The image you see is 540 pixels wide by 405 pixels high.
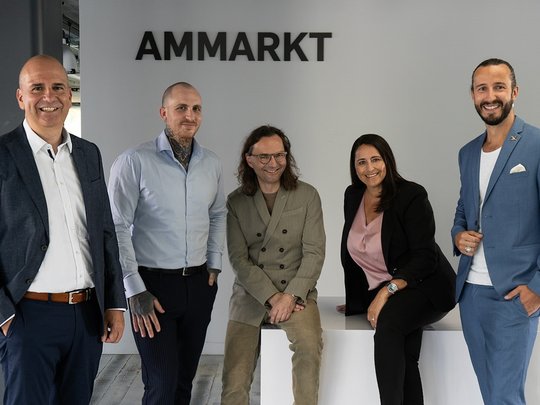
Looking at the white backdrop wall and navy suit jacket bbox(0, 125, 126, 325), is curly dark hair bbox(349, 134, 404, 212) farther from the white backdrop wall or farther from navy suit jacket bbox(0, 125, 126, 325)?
the white backdrop wall

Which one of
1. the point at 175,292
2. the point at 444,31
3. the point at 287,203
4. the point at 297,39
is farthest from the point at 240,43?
the point at 175,292

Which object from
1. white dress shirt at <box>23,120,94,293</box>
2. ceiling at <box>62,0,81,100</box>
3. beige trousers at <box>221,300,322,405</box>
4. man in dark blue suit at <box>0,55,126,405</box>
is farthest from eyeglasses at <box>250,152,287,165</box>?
ceiling at <box>62,0,81,100</box>

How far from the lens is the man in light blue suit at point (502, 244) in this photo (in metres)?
2.97

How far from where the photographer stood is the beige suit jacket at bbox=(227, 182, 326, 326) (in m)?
3.64

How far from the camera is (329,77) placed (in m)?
5.88

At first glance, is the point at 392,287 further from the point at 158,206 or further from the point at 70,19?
the point at 70,19

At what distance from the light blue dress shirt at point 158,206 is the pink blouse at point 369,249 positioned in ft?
2.77

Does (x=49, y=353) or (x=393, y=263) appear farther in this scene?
(x=393, y=263)

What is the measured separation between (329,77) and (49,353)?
3.85m

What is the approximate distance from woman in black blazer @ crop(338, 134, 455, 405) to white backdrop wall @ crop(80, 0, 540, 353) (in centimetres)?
214

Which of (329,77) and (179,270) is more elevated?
(329,77)

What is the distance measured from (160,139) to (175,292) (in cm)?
76

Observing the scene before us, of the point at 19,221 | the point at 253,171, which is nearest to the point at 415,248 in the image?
the point at 253,171

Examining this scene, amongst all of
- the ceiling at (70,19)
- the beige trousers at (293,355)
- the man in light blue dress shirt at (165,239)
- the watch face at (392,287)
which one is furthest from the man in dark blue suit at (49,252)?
the ceiling at (70,19)
